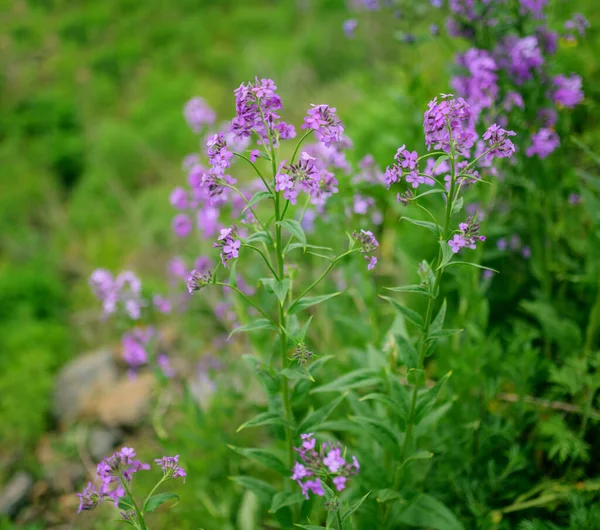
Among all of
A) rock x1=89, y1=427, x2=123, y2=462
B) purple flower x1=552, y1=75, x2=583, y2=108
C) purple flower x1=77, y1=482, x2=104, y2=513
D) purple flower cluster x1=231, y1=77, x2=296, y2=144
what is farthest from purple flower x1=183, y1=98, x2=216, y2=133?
rock x1=89, y1=427, x2=123, y2=462

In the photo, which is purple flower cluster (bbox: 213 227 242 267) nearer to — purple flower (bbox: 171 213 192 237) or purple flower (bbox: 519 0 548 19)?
purple flower (bbox: 171 213 192 237)

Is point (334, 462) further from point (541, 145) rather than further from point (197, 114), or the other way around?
point (197, 114)

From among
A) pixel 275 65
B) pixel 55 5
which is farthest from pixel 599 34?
pixel 55 5

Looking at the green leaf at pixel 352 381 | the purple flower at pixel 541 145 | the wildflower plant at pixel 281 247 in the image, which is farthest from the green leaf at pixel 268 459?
the purple flower at pixel 541 145

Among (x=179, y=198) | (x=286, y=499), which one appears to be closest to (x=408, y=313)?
(x=286, y=499)

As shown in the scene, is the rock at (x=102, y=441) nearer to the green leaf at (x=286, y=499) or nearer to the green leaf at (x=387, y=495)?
the green leaf at (x=286, y=499)

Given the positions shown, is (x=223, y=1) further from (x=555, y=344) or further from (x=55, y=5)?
(x=555, y=344)
